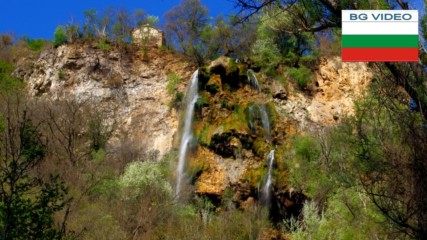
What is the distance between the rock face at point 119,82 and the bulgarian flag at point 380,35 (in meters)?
24.9

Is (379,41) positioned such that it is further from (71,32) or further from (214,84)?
(71,32)

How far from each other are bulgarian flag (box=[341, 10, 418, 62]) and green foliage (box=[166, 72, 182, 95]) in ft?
88.5

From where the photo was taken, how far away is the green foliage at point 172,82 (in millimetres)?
33050

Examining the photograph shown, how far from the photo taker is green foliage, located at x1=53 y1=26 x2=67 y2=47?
34938 mm

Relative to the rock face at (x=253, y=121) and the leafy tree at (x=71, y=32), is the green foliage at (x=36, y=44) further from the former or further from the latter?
the rock face at (x=253, y=121)

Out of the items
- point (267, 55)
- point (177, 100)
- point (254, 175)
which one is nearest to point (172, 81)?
point (177, 100)

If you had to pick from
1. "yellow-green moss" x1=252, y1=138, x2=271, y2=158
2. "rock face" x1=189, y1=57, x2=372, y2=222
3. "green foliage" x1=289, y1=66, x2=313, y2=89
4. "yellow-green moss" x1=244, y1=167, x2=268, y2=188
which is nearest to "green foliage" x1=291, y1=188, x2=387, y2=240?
"yellow-green moss" x1=244, y1=167, x2=268, y2=188

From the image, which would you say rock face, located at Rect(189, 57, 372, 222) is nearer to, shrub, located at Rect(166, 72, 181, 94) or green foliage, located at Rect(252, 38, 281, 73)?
green foliage, located at Rect(252, 38, 281, 73)

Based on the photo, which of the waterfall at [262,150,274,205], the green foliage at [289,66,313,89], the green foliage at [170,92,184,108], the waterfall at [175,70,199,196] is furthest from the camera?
the green foliage at [289,66,313,89]

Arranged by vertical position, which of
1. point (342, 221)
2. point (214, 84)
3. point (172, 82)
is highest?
point (172, 82)

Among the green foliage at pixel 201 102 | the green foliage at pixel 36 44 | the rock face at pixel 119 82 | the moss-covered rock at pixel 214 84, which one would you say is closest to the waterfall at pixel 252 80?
the moss-covered rock at pixel 214 84

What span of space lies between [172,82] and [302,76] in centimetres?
736

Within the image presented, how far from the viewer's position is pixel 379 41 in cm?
608

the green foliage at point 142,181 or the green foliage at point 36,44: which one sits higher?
the green foliage at point 36,44
